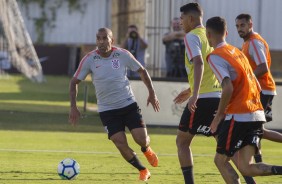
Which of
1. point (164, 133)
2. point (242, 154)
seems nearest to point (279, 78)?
point (164, 133)

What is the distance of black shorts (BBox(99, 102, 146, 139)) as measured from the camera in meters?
12.3

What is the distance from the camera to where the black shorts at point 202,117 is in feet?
35.9

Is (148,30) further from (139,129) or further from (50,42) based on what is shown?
(50,42)

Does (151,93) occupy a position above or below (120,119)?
above

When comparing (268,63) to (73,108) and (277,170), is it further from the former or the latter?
(277,170)

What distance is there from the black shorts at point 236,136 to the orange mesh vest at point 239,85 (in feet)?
0.46

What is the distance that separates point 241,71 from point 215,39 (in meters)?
0.46

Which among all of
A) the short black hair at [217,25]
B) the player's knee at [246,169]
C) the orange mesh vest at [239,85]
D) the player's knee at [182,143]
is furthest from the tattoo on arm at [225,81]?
the player's knee at [182,143]

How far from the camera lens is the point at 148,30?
25.7 m

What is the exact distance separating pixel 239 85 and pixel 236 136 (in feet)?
1.79

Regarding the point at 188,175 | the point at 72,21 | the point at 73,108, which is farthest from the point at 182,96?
the point at 72,21

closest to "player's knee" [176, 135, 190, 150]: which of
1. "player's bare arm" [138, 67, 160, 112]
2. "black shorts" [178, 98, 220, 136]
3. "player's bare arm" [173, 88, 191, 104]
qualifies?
"black shorts" [178, 98, 220, 136]

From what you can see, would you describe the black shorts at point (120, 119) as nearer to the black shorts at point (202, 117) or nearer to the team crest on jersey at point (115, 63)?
the team crest on jersey at point (115, 63)

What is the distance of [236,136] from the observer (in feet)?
31.9
